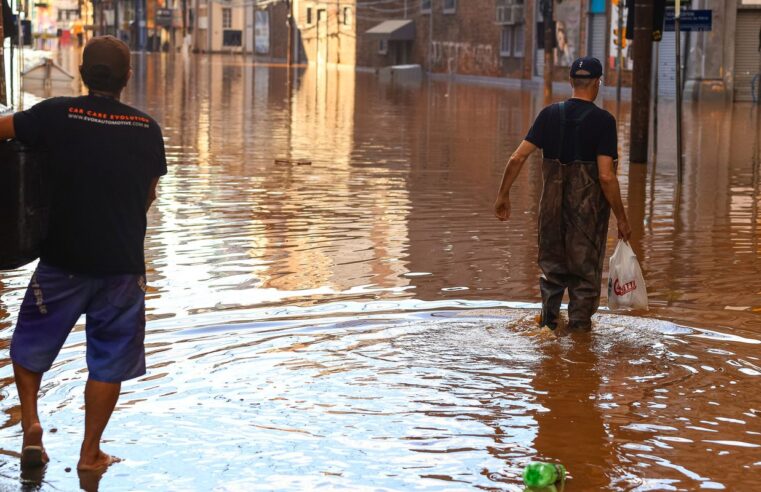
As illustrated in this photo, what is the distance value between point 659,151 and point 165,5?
118182mm

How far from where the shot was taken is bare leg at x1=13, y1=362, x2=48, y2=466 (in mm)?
4934

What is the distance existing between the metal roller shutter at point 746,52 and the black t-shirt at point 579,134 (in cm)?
3304

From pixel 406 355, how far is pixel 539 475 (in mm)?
2232

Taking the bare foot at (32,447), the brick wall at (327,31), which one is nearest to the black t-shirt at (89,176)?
the bare foot at (32,447)

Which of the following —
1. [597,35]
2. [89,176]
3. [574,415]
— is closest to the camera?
[89,176]

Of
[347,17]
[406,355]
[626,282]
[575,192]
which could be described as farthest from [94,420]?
[347,17]

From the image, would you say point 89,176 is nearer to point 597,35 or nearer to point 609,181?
point 609,181

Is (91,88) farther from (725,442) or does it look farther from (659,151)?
(659,151)

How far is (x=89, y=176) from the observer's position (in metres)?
4.88

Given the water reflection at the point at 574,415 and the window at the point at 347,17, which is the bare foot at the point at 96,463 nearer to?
the water reflection at the point at 574,415

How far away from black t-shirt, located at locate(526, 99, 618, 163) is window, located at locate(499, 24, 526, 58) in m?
48.3

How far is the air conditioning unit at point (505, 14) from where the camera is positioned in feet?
183

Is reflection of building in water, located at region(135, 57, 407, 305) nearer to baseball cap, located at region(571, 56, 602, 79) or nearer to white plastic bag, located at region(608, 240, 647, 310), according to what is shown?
white plastic bag, located at region(608, 240, 647, 310)

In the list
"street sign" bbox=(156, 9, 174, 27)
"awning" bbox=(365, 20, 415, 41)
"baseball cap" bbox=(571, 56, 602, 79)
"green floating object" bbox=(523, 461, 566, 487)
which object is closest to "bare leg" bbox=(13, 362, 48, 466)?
"green floating object" bbox=(523, 461, 566, 487)
